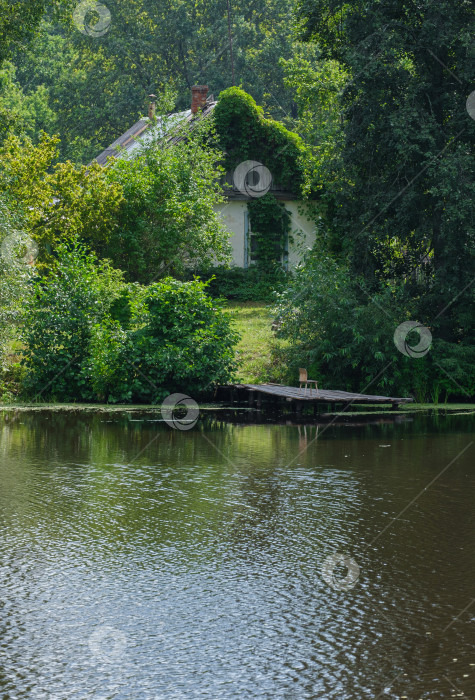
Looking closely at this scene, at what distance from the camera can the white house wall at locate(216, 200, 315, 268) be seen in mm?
37594

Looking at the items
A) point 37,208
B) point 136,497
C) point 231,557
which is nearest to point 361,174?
point 37,208

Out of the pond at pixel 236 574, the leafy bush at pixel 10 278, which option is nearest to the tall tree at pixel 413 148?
the leafy bush at pixel 10 278

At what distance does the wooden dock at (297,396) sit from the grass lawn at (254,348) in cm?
44

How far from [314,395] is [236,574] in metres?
12.6

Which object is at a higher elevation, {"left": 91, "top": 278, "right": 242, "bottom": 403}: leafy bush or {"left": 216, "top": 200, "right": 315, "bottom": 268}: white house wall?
{"left": 216, "top": 200, "right": 315, "bottom": 268}: white house wall

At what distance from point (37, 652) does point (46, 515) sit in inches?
148

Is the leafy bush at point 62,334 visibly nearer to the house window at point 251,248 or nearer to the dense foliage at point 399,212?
the dense foliage at point 399,212

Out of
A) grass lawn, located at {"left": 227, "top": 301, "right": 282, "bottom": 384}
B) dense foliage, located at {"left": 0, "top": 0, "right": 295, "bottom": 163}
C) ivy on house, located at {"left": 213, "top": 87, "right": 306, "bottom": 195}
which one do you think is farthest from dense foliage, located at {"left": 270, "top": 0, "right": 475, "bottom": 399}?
dense foliage, located at {"left": 0, "top": 0, "right": 295, "bottom": 163}

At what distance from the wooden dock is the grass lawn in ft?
1.43

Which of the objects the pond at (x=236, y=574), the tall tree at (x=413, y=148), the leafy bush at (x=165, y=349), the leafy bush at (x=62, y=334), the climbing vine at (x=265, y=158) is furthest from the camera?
the climbing vine at (x=265, y=158)

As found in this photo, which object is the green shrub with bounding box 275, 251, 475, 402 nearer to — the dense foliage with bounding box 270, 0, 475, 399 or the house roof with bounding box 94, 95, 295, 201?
the dense foliage with bounding box 270, 0, 475, 399

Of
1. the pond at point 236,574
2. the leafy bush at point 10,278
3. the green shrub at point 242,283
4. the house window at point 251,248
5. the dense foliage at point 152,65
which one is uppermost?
the dense foliage at point 152,65

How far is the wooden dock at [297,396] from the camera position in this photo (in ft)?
63.8

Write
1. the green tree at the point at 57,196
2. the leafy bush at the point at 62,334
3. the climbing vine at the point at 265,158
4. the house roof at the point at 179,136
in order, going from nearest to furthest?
the leafy bush at the point at 62,334 < the green tree at the point at 57,196 < the house roof at the point at 179,136 < the climbing vine at the point at 265,158
